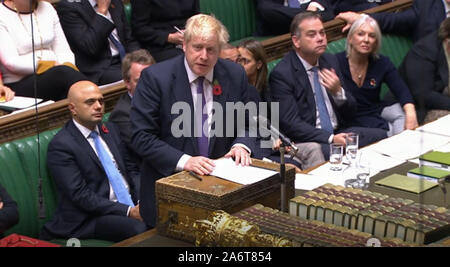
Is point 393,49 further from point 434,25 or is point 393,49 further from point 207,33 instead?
point 207,33

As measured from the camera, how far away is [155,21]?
4887 mm

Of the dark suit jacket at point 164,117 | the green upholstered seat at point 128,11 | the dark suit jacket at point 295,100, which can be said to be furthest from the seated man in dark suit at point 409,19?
the dark suit jacket at point 164,117

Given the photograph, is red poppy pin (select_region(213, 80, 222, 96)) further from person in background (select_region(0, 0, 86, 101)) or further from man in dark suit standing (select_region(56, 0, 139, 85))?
man in dark suit standing (select_region(56, 0, 139, 85))

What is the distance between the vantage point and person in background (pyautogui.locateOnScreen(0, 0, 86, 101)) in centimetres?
399

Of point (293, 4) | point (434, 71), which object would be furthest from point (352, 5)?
point (434, 71)

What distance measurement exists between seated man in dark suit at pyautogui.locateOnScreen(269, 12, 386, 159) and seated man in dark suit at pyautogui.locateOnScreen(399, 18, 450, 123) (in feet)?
1.25

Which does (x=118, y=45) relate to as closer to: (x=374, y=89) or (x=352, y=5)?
(x=374, y=89)

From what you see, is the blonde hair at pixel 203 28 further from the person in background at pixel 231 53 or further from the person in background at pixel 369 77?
the person in background at pixel 369 77

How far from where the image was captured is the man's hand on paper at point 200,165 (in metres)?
2.96

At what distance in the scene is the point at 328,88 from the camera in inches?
174

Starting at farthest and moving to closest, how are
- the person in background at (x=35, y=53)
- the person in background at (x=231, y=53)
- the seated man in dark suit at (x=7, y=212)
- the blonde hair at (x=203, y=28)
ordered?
the person in background at (x=231, y=53) → the person in background at (x=35, y=53) → the seated man in dark suit at (x=7, y=212) → the blonde hair at (x=203, y=28)

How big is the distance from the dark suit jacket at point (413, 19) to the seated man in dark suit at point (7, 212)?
2.11 metres

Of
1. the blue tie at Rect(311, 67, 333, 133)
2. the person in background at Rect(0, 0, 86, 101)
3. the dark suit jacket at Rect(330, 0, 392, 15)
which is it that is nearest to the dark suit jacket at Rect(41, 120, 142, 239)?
the person in background at Rect(0, 0, 86, 101)

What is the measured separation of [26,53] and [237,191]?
166 centimetres
